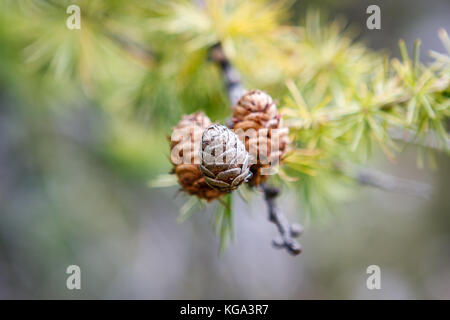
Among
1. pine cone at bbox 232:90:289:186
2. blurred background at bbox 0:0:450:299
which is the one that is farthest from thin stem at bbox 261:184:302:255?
blurred background at bbox 0:0:450:299

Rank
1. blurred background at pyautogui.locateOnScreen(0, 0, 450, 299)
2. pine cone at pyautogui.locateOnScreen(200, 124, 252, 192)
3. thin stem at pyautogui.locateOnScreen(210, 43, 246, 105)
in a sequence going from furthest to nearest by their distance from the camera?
1. blurred background at pyautogui.locateOnScreen(0, 0, 450, 299)
2. thin stem at pyautogui.locateOnScreen(210, 43, 246, 105)
3. pine cone at pyautogui.locateOnScreen(200, 124, 252, 192)

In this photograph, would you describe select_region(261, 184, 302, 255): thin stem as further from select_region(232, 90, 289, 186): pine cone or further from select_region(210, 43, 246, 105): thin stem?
select_region(210, 43, 246, 105): thin stem

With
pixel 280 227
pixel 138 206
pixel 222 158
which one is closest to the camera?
pixel 222 158

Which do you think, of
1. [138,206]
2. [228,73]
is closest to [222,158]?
[228,73]

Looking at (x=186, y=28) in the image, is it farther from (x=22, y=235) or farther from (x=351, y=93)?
(x=22, y=235)

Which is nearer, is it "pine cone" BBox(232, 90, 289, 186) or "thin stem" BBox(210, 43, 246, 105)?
"pine cone" BBox(232, 90, 289, 186)

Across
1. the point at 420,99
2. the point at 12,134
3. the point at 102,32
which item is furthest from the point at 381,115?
the point at 12,134

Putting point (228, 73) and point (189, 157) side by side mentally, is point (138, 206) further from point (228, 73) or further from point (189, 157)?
point (189, 157)
